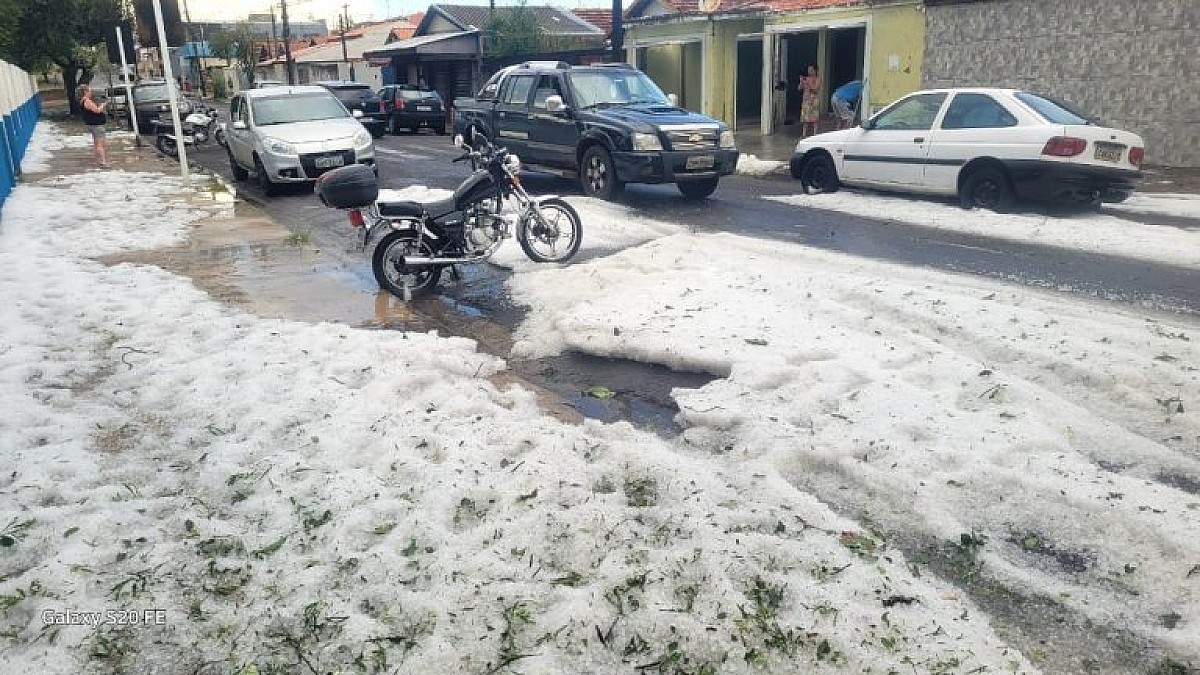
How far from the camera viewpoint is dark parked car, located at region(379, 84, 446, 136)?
29.0 metres

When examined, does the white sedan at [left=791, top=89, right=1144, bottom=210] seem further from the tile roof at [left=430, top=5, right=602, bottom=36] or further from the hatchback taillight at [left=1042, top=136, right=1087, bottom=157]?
the tile roof at [left=430, top=5, right=602, bottom=36]

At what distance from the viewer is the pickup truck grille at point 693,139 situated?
11867mm

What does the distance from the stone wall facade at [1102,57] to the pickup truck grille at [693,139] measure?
8.24 meters

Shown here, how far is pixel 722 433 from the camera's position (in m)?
4.51

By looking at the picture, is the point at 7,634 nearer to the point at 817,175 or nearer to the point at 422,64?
the point at 817,175

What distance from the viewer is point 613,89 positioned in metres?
13.3

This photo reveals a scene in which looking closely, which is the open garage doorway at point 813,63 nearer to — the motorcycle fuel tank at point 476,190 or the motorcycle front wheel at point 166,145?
the motorcycle front wheel at point 166,145

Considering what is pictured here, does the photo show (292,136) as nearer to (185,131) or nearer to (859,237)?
(859,237)

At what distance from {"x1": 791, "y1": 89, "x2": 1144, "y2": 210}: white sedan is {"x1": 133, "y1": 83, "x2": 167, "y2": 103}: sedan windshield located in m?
23.3

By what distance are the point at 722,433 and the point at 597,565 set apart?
1.41 meters

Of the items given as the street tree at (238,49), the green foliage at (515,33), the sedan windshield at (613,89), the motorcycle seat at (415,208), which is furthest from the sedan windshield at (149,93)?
the street tree at (238,49)

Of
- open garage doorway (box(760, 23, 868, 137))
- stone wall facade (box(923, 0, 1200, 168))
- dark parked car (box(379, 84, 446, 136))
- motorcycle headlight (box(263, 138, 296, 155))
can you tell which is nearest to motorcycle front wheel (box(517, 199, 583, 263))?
motorcycle headlight (box(263, 138, 296, 155))

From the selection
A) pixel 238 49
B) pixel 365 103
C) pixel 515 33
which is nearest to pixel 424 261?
pixel 365 103

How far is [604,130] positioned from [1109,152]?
20.7 ft
